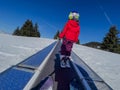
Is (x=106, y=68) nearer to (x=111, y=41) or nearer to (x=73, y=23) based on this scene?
(x=73, y=23)

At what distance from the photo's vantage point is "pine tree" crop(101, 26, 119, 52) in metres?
52.9

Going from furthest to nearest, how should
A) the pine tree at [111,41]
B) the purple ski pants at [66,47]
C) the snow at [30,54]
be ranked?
the pine tree at [111,41]
the purple ski pants at [66,47]
the snow at [30,54]

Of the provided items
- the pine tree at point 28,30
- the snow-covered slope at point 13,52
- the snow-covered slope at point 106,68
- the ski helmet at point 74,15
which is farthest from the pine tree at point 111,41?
the ski helmet at point 74,15

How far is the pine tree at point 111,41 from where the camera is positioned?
52912 mm

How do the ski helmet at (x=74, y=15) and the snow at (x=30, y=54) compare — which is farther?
the ski helmet at (x=74, y=15)

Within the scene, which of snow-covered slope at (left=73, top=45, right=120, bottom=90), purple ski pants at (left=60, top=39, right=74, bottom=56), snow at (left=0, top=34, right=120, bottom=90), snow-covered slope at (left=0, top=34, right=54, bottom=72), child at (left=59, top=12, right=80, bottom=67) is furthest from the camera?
child at (left=59, top=12, right=80, bottom=67)

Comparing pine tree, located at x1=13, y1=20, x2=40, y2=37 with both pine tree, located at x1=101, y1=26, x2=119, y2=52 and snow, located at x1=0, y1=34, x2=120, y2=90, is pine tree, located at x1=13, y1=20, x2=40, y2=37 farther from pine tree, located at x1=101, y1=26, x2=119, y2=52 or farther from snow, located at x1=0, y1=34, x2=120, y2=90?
snow, located at x1=0, y1=34, x2=120, y2=90

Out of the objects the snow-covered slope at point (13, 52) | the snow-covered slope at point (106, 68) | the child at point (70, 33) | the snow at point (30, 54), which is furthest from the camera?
the child at point (70, 33)

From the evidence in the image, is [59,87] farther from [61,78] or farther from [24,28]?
[24,28]

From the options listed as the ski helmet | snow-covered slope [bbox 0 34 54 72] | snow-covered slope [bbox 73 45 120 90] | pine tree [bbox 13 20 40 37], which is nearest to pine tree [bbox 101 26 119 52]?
pine tree [bbox 13 20 40 37]

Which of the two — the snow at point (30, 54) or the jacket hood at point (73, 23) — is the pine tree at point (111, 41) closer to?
the snow at point (30, 54)

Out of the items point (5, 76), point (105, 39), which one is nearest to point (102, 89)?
point (5, 76)

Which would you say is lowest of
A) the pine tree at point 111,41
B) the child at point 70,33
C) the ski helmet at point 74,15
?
the pine tree at point 111,41

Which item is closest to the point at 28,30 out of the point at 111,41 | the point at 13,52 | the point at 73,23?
the point at 111,41
